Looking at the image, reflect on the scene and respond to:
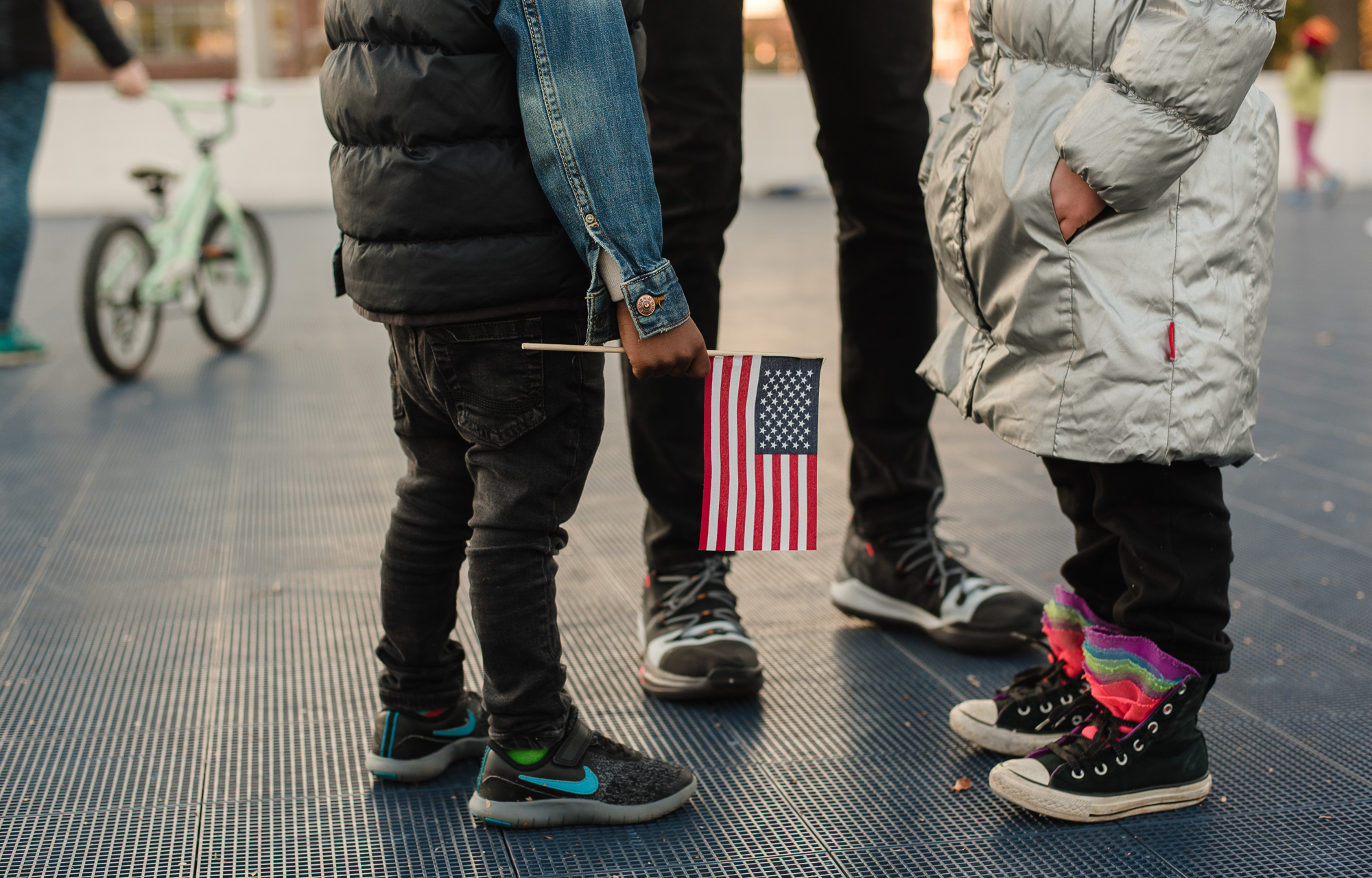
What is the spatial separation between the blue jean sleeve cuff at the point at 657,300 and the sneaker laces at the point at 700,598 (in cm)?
75

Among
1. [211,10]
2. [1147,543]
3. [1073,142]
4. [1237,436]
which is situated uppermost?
[211,10]

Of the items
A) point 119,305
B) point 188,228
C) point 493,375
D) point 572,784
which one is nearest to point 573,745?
point 572,784

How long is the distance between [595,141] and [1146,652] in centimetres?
95

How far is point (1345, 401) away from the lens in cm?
421

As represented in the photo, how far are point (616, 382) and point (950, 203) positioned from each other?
300 centimetres

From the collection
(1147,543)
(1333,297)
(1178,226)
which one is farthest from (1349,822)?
(1333,297)

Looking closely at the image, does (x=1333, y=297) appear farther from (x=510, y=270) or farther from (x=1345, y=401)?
(x=510, y=270)

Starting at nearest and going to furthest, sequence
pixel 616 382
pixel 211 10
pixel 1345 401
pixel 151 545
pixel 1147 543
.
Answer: pixel 1147 543 < pixel 151 545 < pixel 1345 401 < pixel 616 382 < pixel 211 10

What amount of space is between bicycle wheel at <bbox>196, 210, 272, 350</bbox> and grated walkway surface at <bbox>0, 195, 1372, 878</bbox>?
106 cm

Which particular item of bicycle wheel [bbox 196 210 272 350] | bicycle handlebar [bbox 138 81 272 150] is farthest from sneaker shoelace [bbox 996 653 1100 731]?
bicycle handlebar [bbox 138 81 272 150]

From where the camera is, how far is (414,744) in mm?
1835

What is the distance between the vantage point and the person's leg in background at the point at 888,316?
2.25 meters

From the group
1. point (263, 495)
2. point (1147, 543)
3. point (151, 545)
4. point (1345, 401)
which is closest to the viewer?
point (1147, 543)

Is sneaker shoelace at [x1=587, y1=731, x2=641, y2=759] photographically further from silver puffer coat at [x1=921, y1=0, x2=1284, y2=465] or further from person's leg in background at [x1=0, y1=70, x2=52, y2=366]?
person's leg in background at [x1=0, y1=70, x2=52, y2=366]
